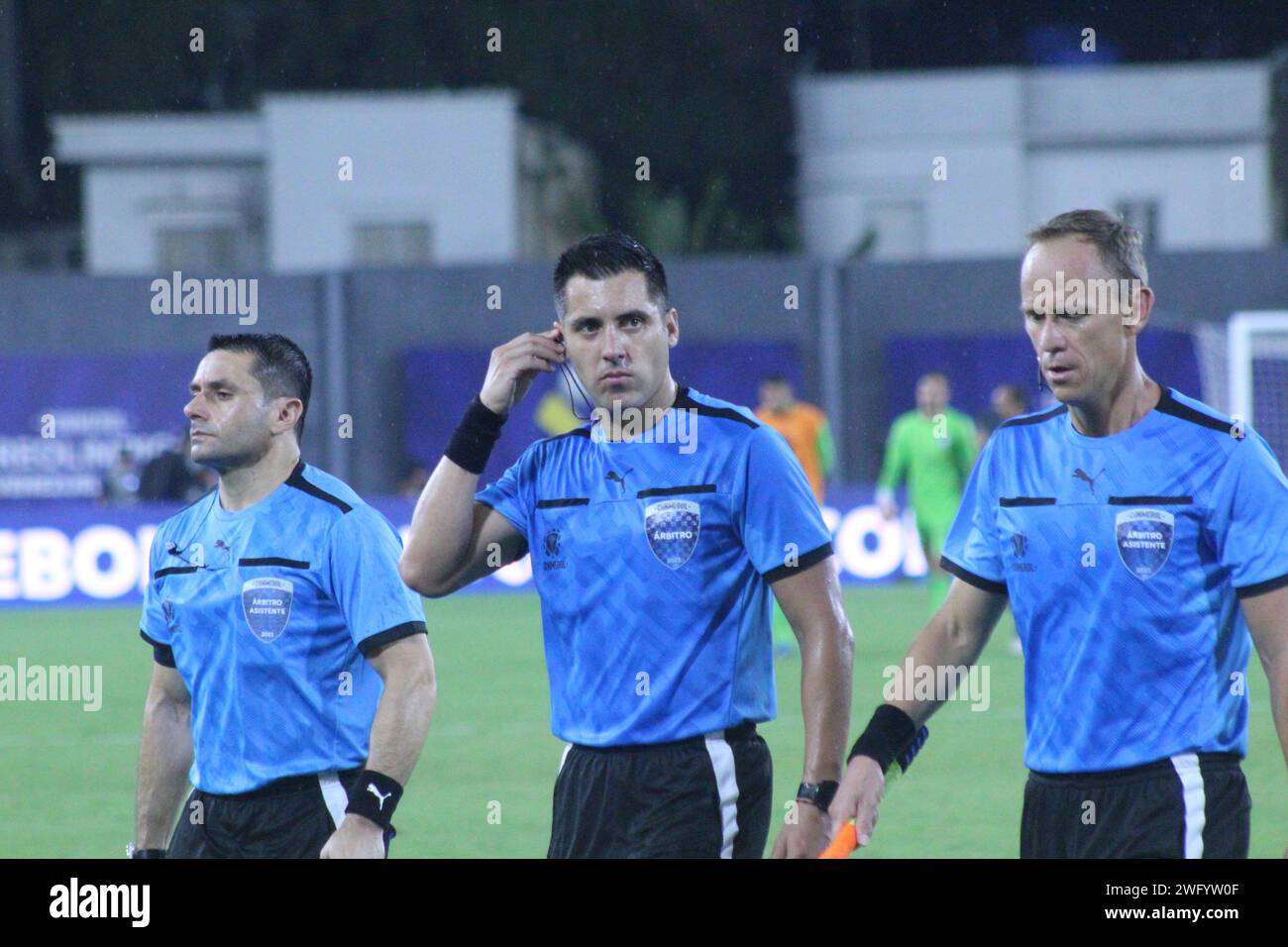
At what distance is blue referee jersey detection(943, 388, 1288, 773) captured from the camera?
4.12 m

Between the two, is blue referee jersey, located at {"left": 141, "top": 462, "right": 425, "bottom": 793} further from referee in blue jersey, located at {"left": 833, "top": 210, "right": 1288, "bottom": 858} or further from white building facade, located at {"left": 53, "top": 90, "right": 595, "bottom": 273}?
white building facade, located at {"left": 53, "top": 90, "right": 595, "bottom": 273}

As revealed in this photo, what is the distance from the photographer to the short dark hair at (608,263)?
4.47m

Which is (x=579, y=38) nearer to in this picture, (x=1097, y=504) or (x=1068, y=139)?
(x=1068, y=139)

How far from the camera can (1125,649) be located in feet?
13.6

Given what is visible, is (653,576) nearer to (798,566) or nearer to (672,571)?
(672,571)

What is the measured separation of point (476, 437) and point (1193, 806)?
5.87 ft

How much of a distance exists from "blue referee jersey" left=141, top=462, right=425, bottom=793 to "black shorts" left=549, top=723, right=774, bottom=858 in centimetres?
71

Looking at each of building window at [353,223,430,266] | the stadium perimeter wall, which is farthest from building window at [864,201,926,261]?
the stadium perimeter wall

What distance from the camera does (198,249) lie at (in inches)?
1278

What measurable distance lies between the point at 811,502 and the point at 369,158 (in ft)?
91.3

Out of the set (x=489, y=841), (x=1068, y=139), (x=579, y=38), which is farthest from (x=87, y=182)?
(x=489, y=841)

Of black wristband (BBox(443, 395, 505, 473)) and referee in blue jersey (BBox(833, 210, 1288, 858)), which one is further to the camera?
black wristband (BBox(443, 395, 505, 473))

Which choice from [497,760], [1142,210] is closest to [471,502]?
[497,760]

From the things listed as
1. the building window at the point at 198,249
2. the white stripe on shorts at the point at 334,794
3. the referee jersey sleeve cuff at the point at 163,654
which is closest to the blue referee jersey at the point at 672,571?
the white stripe on shorts at the point at 334,794
